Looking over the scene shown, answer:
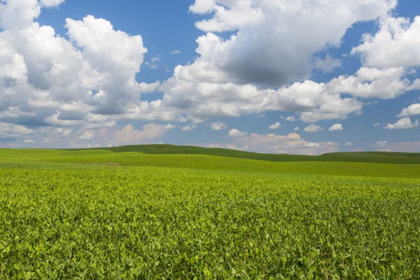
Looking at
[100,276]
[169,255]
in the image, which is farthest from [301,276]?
[100,276]

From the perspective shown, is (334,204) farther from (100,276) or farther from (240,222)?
(100,276)

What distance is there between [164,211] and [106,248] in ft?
18.9

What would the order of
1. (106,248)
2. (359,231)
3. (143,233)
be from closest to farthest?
(106,248)
(143,233)
(359,231)

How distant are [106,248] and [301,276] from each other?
246 inches

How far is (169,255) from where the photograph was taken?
328 inches

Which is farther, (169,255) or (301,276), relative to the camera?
(169,255)

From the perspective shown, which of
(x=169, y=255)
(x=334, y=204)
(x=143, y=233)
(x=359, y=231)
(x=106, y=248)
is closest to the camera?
(x=169, y=255)

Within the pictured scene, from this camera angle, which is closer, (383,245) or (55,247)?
(55,247)

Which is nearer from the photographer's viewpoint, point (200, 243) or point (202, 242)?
point (200, 243)

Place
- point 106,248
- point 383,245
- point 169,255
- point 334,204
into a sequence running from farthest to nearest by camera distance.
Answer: point 334,204
point 383,245
point 106,248
point 169,255

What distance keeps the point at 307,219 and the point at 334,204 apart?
6.03 meters

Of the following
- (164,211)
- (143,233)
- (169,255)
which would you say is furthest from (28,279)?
(164,211)

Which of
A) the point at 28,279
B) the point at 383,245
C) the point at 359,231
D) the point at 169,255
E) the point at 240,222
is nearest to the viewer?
the point at 28,279

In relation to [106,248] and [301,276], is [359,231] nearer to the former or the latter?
[301,276]
